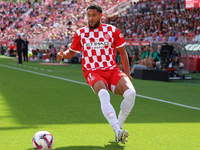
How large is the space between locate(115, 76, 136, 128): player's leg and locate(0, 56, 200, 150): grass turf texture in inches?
18.6

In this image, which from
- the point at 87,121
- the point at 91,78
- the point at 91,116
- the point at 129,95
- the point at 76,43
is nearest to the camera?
the point at 129,95

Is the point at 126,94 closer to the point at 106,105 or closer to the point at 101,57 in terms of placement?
the point at 106,105

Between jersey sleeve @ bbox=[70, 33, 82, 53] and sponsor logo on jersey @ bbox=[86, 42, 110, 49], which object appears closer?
sponsor logo on jersey @ bbox=[86, 42, 110, 49]

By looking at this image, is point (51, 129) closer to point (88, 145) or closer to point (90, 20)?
point (88, 145)

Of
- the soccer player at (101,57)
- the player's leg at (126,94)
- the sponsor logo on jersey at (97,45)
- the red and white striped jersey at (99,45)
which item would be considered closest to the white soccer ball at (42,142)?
the soccer player at (101,57)

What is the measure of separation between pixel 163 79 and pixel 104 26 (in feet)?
37.3

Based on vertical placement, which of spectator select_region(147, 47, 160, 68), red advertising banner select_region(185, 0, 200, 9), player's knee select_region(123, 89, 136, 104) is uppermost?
red advertising banner select_region(185, 0, 200, 9)

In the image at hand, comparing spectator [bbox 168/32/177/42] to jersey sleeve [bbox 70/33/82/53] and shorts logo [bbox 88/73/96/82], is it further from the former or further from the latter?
shorts logo [bbox 88/73/96/82]

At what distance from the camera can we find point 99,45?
6.20m

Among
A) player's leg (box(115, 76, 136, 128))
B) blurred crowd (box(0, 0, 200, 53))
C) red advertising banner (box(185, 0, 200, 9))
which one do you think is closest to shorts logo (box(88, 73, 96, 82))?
player's leg (box(115, 76, 136, 128))

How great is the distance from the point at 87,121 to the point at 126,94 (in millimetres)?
2150

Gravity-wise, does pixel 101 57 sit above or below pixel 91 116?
A: above

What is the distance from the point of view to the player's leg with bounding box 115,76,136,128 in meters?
5.82

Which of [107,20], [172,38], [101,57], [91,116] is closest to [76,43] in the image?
[101,57]
